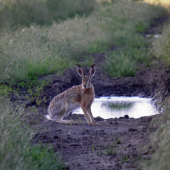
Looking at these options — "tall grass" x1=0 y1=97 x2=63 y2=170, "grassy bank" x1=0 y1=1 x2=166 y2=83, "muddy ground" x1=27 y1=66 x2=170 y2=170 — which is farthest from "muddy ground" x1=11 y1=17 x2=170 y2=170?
"grassy bank" x1=0 y1=1 x2=166 y2=83

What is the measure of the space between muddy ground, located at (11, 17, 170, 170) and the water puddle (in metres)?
0.48

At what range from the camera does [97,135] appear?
623cm

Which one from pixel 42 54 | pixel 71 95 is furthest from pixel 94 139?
pixel 42 54

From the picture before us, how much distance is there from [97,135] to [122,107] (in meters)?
2.97

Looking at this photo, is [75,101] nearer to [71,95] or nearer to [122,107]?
[71,95]

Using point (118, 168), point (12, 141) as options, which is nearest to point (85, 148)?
point (118, 168)

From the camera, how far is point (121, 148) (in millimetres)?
5246

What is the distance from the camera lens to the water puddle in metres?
8.47

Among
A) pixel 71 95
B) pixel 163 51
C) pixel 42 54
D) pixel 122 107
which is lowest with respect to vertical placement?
pixel 71 95

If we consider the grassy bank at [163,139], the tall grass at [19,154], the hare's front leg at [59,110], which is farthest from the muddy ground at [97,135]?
the tall grass at [19,154]

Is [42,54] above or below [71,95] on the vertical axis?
above

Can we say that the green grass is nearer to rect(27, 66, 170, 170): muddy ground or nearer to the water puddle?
rect(27, 66, 170, 170): muddy ground

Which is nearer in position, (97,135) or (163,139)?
(163,139)

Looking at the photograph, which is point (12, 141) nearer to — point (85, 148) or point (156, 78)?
point (85, 148)
